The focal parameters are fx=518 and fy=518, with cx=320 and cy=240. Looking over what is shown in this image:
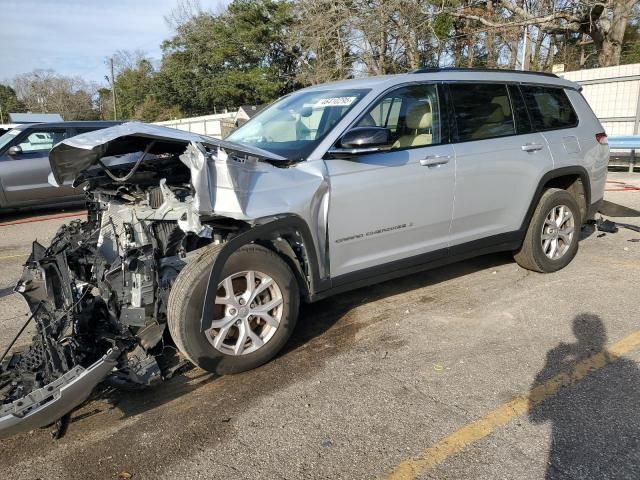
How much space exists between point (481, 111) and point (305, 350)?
2.55 meters

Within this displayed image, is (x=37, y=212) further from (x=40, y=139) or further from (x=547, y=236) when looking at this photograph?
(x=547, y=236)

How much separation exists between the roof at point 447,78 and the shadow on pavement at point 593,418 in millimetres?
2305

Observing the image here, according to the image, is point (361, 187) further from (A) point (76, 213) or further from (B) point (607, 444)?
(A) point (76, 213)

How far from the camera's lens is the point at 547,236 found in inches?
200

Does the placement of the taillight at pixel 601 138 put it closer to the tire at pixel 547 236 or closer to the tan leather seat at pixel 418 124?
the tire at pixel 547 236

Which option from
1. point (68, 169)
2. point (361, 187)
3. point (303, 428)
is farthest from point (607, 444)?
point (68, 169)

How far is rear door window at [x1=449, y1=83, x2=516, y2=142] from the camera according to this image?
4.33 metres

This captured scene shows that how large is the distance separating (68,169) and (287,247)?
1.65m

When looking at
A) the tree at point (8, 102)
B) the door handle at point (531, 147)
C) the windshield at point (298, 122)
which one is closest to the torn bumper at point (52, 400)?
the windshield at point (298, 122)

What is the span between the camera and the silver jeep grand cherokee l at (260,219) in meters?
3.05

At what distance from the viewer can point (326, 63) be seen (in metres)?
22.4

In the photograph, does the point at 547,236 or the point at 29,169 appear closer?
the point at 547,236

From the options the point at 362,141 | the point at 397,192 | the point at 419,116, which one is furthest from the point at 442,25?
the point at 362,141

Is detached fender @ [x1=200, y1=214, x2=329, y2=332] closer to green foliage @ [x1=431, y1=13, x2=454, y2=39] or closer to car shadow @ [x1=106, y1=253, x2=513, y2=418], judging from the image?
car shadow @ [x1=106, y1=253, x2=513, y2=418]
